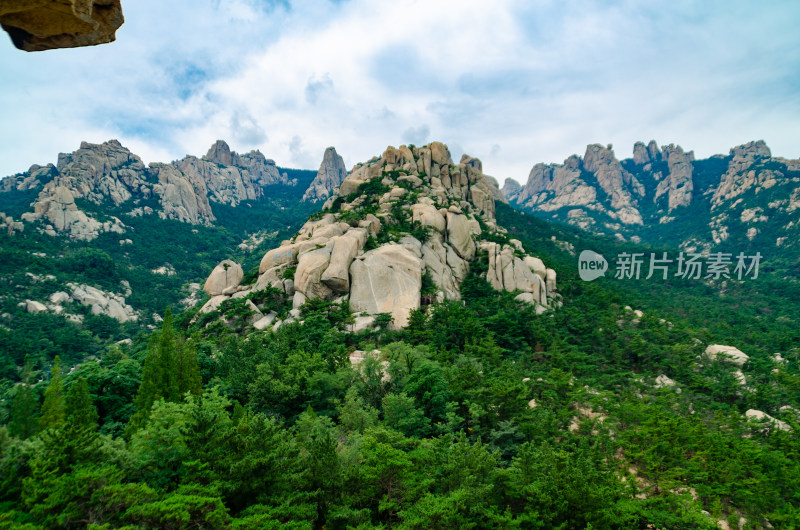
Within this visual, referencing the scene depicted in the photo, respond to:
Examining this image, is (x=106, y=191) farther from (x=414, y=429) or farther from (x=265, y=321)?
(x=414, y=429)

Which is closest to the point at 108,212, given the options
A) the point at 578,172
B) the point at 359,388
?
the point at 359,388

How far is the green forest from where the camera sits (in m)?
8.77

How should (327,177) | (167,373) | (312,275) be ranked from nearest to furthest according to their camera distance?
(167,373), (312,275), (327,177)

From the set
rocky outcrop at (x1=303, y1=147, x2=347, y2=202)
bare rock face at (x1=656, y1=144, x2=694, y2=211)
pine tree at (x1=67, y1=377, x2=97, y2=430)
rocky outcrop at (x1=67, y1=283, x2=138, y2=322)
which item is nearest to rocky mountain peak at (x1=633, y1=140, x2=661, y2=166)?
bare rock face at (x1=656, y1=144, x2=694, y2=211)

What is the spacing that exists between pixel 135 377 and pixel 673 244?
385 feet

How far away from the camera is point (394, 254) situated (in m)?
34.2

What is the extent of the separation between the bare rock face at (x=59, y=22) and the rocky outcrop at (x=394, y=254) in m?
25.5

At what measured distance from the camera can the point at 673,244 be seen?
95.9 m

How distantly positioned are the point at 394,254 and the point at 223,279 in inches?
737

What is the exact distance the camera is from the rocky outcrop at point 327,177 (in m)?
142

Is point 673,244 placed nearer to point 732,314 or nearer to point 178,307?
point 732,314

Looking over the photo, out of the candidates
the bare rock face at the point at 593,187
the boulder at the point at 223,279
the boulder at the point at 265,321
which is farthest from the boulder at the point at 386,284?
the bare rock face at the point at 593,187

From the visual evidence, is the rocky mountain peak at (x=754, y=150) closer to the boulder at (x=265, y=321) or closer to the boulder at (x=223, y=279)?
the boulder at (x=265, y=321)

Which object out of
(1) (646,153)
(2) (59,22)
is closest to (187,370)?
(2) (59,22)
